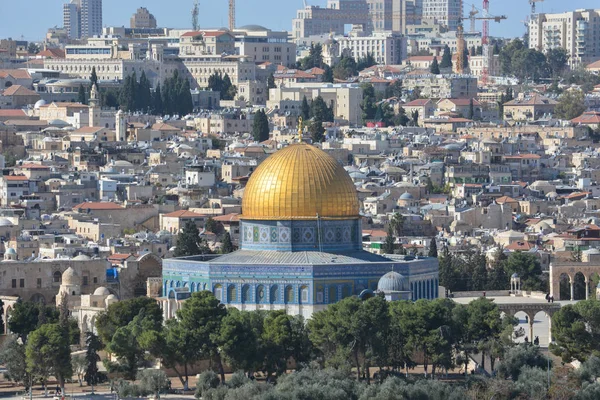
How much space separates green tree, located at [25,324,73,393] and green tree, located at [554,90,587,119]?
268 ft

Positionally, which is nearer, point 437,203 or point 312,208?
point 312,208

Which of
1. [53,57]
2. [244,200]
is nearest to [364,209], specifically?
[244,200]

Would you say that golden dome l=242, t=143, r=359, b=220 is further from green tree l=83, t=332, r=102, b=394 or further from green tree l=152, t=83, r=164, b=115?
green tree l=152, t=83, r=164, b=115

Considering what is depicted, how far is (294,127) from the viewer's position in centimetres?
12069

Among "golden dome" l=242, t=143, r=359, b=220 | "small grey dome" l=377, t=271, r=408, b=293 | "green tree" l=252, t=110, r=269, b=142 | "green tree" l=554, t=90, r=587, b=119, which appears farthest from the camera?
→ "green tree" l=554, t=90, r=587, b=119

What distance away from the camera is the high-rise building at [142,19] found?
618ft

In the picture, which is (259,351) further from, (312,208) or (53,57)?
(53,57)

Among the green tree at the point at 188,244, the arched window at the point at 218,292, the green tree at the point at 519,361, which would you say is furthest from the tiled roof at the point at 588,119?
the green tree at the point at 519,361

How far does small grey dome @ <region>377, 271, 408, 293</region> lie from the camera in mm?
57469

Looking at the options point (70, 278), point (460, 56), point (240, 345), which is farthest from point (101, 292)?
point (460, 56)

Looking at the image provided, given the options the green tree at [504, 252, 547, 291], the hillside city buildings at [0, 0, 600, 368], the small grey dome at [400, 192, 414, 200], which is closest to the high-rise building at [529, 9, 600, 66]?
the hillside city buildings at [0, 0, 600, 368]

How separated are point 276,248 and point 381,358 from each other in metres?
7.82

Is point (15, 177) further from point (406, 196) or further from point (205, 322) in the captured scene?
point (205, 322)

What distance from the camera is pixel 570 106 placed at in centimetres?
13250
